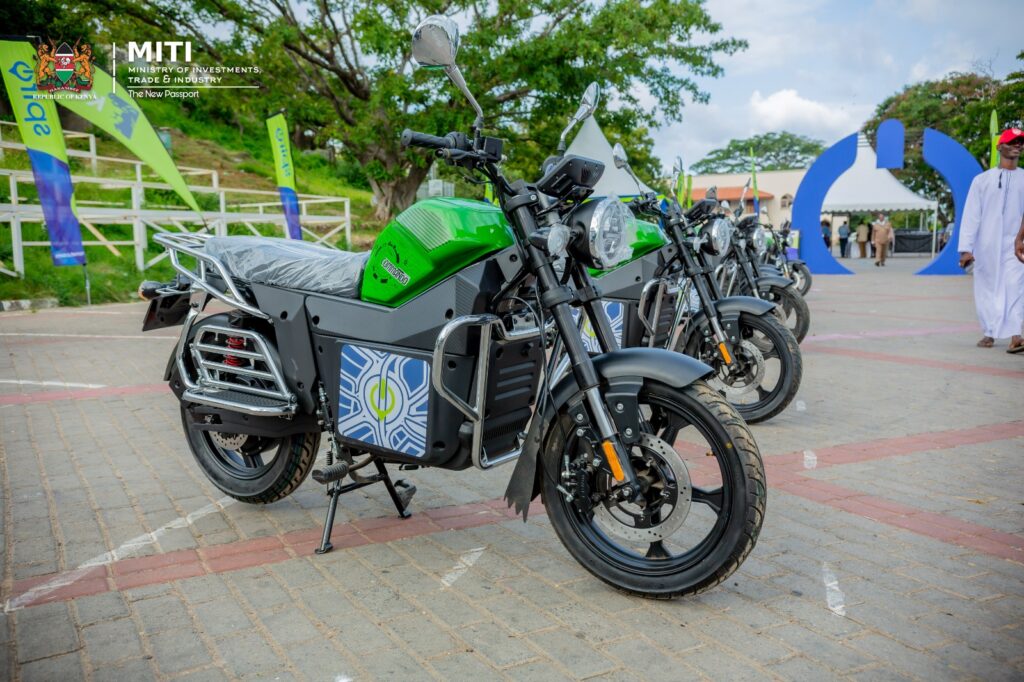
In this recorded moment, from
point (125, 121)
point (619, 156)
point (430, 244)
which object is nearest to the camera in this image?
point (430, 244)

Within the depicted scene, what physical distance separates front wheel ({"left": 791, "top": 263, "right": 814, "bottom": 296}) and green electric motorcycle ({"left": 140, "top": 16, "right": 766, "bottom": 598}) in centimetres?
1047

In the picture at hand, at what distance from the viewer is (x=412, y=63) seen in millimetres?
20219

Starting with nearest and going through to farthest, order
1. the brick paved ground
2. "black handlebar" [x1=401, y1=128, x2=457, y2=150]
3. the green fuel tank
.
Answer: the brick paved ground
"black handlebar" [x1=401, y1=128, x2=457, y2=150]
the green fuel tank

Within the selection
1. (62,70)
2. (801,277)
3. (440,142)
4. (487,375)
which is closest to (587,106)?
(440,142)

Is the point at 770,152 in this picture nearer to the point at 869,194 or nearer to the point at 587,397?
the point at 869,194

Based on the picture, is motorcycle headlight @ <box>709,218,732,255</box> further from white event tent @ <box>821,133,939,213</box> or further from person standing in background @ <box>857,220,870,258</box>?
person standing in background @ <box>857,220,870,258</box>

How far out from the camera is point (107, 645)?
261 centimetres

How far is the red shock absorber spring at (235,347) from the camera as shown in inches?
145

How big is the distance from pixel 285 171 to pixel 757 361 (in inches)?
472

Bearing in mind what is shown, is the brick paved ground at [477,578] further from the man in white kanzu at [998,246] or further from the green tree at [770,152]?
the green tree at [770,152]

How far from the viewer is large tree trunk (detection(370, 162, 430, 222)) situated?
75.9 ft

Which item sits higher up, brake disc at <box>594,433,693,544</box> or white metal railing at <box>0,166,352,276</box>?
white metal railing at <box>0,166,352,276</box>

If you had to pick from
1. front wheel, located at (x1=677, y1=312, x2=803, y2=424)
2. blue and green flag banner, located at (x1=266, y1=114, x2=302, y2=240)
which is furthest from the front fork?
blue and green flag banner, located at (x1=266, y1=114, x2=302, y2=240)

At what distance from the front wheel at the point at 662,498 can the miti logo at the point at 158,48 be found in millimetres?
18858
